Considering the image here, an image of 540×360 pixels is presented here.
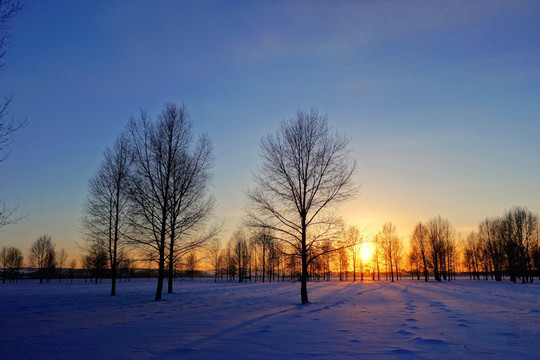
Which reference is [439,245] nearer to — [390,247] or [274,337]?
[390,247]

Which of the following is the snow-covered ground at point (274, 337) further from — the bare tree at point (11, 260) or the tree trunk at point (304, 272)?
the bare tree at point (11, 260)

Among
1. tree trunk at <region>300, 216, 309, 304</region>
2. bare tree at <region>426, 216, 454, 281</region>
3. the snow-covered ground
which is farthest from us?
bare tree at <region>426, 216, 454, 281</region>

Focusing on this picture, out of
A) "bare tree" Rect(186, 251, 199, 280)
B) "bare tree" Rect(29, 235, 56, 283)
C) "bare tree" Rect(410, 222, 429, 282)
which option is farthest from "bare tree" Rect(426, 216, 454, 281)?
"bare tree" Rect(29, 235, 56, 283)

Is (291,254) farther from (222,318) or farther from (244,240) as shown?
(244,240)

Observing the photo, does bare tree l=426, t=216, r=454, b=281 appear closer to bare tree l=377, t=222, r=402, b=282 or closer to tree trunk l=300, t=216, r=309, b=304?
bare tree l=377, t=222, r=402, b=282

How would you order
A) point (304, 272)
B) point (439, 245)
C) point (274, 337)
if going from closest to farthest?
point (274, 337) < point (304, 272) < point (439, 245)

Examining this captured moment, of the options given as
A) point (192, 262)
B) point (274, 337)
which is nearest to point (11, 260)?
point (192, 262)

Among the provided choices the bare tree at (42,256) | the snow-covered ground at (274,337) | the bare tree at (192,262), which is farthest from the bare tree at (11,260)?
the snow-covered ground at (274,337)

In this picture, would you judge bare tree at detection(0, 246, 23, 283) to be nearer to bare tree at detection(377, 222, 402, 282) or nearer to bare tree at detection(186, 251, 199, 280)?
bare tree at detection(186, 251, 199, 280)

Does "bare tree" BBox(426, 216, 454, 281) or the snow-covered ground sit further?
"bare tree" BBox(426, 216, 454, 281)

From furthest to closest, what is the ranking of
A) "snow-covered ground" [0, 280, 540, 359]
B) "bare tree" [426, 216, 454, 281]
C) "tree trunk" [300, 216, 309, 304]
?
1. "bare tree" [426, 216, 454, 281]
2. "tree trunk" [300, 216, 309, 304]
3. "snow-covered ground" [0, 280, 540, 359]

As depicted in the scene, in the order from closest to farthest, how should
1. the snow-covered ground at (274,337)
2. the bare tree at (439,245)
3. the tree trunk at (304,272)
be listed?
the snow-covered ground at (274,337), the tree trunk at (304,272), the bare tree at (439,245)

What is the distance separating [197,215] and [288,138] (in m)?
8.46

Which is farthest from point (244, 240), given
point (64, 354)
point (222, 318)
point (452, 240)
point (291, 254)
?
point (64, 354)
